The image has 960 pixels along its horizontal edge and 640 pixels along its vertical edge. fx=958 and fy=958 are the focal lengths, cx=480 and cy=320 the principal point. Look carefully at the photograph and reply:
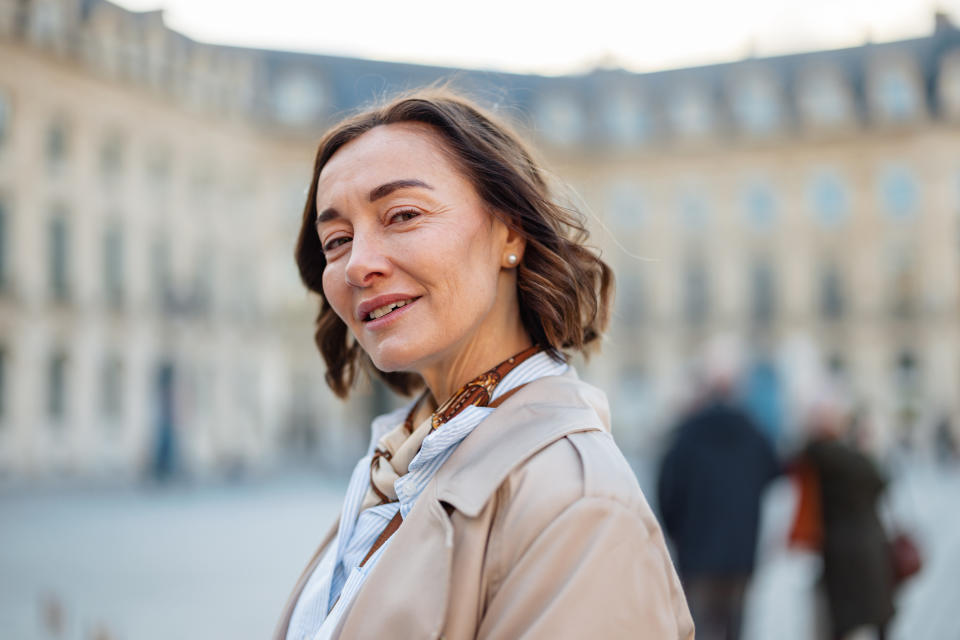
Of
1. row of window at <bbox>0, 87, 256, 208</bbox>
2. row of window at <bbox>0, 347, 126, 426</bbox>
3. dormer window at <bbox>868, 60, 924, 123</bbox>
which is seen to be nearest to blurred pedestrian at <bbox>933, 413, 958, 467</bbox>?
dormer window at <bbox>868, 60, 924, 123</bbox>

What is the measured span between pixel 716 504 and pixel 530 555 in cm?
418

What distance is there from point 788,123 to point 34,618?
40.3 metres

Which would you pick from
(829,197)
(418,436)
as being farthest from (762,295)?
(418,436)

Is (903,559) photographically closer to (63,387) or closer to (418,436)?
(418,436)

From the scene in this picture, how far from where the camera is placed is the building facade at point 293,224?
28.1m

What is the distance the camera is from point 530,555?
1145 mm

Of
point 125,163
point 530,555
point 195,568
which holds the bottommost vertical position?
point 195,568

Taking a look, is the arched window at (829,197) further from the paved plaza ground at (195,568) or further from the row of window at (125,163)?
the paved plaza ground at (195,568)

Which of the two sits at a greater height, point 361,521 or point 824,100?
A: point 824,100

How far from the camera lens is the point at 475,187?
1446mm

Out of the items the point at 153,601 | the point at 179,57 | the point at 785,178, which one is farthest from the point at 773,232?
the point at 153,601

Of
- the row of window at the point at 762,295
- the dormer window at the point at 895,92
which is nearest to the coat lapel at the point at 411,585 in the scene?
the row of window at the point at 762,295

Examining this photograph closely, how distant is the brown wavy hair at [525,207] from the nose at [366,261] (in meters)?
0.17

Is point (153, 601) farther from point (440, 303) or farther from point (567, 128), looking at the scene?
point (567, 128)
